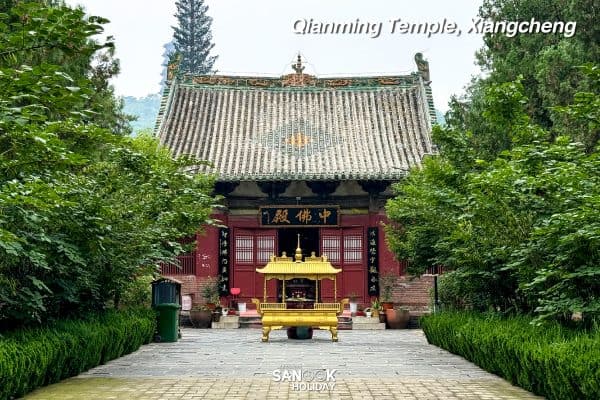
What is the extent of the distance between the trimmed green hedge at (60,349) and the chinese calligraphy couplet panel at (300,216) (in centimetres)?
1083

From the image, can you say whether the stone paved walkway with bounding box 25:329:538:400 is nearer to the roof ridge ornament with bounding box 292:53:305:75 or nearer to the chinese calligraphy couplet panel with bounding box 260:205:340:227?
the chinese calligraphy couplet panel with bounding box 260:205:340:227

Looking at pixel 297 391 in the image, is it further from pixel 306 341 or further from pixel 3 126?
pixel 306 341

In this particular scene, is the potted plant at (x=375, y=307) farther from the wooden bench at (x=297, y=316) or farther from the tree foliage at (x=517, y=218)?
the tree foliage at (x=517, y=218)

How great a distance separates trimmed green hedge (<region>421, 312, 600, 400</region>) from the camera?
Answer: 7059 millimetres

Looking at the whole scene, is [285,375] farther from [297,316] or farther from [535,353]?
[297,316]

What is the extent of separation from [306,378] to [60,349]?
316 centimetres

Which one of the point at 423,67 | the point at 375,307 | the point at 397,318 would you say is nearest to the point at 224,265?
the point at 375,307

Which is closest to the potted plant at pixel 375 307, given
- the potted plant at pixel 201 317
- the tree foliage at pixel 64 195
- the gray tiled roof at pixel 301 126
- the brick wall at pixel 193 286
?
the gray tiled roof at pixel 301 126

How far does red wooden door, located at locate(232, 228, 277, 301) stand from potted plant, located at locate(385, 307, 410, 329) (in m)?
3.92

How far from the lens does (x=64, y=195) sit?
31.1ft

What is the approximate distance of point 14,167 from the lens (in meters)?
8.33


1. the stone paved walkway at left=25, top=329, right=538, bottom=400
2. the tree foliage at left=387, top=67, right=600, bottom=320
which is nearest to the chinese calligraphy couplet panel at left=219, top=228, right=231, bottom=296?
the stone paved walkway at left=25, top=329, right=538, bottom=400

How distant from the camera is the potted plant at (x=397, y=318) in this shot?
22.8m

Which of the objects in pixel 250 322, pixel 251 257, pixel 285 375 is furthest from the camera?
pixel 251 257
